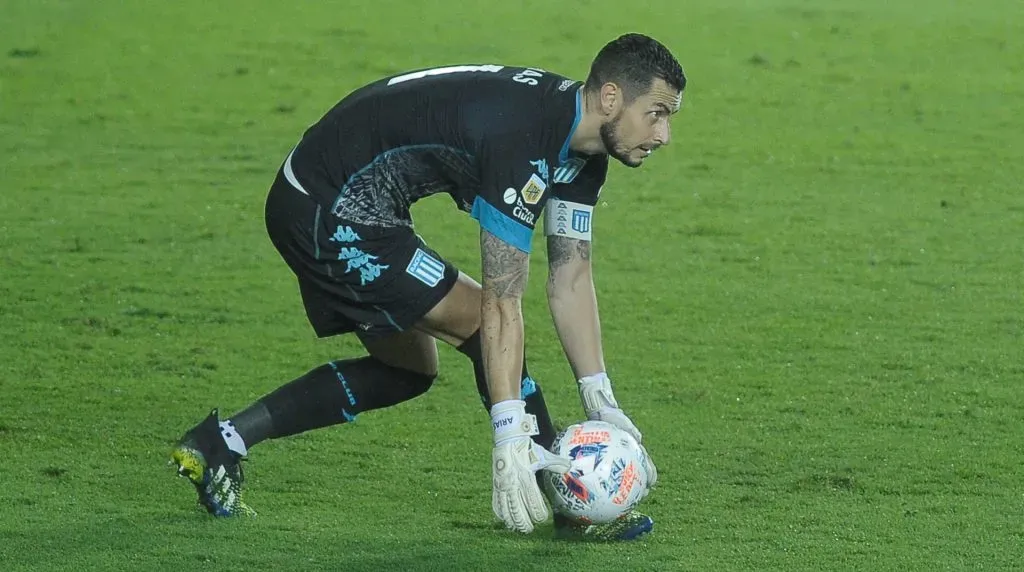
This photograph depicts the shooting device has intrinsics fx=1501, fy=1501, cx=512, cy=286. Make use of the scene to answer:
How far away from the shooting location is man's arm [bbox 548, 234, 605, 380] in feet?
14.4

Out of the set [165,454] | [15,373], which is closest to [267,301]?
[15,373]

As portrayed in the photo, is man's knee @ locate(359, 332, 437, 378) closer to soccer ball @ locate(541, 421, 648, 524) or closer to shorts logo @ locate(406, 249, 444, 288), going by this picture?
shorts logo @ locate(406, 249, 444, 288)

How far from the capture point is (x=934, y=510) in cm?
450

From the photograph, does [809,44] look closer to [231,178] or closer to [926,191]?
[926,191]

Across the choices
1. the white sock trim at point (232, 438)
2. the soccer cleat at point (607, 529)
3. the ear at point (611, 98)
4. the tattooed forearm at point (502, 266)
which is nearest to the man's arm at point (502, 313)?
the tattooed forearm at point (502, 266)

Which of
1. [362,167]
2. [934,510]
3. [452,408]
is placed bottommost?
[452,408]

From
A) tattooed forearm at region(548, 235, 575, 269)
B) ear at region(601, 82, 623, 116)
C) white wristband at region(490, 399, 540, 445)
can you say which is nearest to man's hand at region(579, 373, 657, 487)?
tattooed forearm at region(548, 235, 575, 269)

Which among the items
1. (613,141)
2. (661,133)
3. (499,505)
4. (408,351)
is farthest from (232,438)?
(661,133)

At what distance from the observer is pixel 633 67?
3.93 metres

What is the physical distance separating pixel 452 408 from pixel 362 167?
1643mm

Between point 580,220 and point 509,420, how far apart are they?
78cm

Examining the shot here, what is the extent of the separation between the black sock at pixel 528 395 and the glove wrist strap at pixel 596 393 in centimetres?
15

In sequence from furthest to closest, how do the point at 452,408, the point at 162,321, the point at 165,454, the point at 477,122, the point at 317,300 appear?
1. the point at 162,321
2. the point at 452,408
3. the point at 165,454
4. the point at 317,300
5. the point at 477,122

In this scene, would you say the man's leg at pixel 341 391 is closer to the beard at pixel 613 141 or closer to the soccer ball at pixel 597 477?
the soccer ball at pixel 597 477
